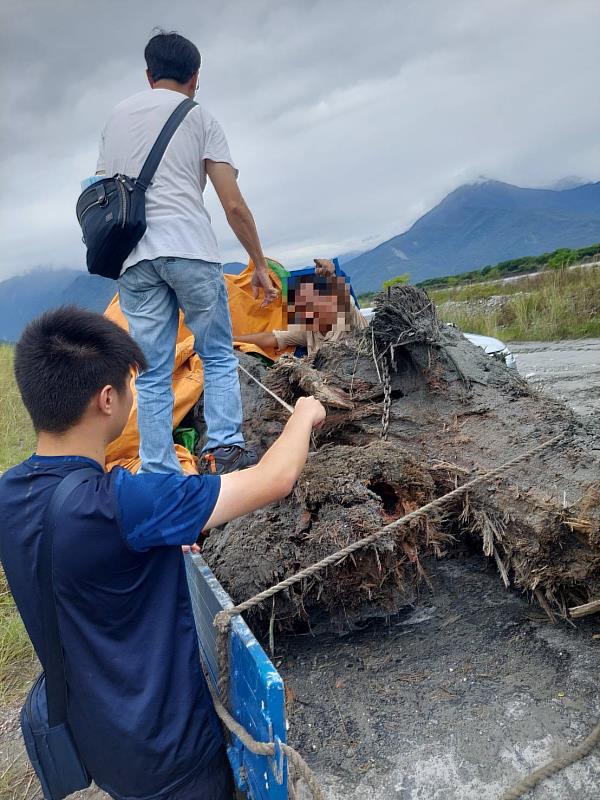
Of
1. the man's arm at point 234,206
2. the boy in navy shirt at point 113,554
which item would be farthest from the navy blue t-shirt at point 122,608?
the man's arm at point 234,206

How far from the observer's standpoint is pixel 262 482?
61.0 inches

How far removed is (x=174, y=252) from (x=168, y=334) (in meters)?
0.43

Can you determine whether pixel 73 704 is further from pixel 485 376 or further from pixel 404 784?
pixel 485 376

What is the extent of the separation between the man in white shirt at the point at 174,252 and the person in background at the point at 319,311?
1056mm

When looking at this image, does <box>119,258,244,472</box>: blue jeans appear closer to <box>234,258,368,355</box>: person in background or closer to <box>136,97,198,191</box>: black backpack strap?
<box>136,97,198,191</box>: black backpack strap

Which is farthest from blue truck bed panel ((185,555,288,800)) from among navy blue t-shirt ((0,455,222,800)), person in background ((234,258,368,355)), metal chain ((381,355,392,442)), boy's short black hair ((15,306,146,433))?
person in background ((234,258,368,355))

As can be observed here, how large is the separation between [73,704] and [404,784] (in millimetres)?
946

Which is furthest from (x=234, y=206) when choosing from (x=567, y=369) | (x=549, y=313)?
(x=549, y=313)

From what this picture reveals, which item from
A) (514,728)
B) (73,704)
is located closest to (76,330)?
(73,704)

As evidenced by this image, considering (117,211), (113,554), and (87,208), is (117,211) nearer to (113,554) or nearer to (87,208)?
(87,208)

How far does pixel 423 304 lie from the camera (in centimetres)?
318

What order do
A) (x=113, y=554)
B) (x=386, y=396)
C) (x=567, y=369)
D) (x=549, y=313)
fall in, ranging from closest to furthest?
(x=113, y=554) < (x=386, y=396) < (x=567, y=369) < (x=549, y=313)

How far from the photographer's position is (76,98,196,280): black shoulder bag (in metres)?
2.53

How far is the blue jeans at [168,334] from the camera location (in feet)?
8.92
